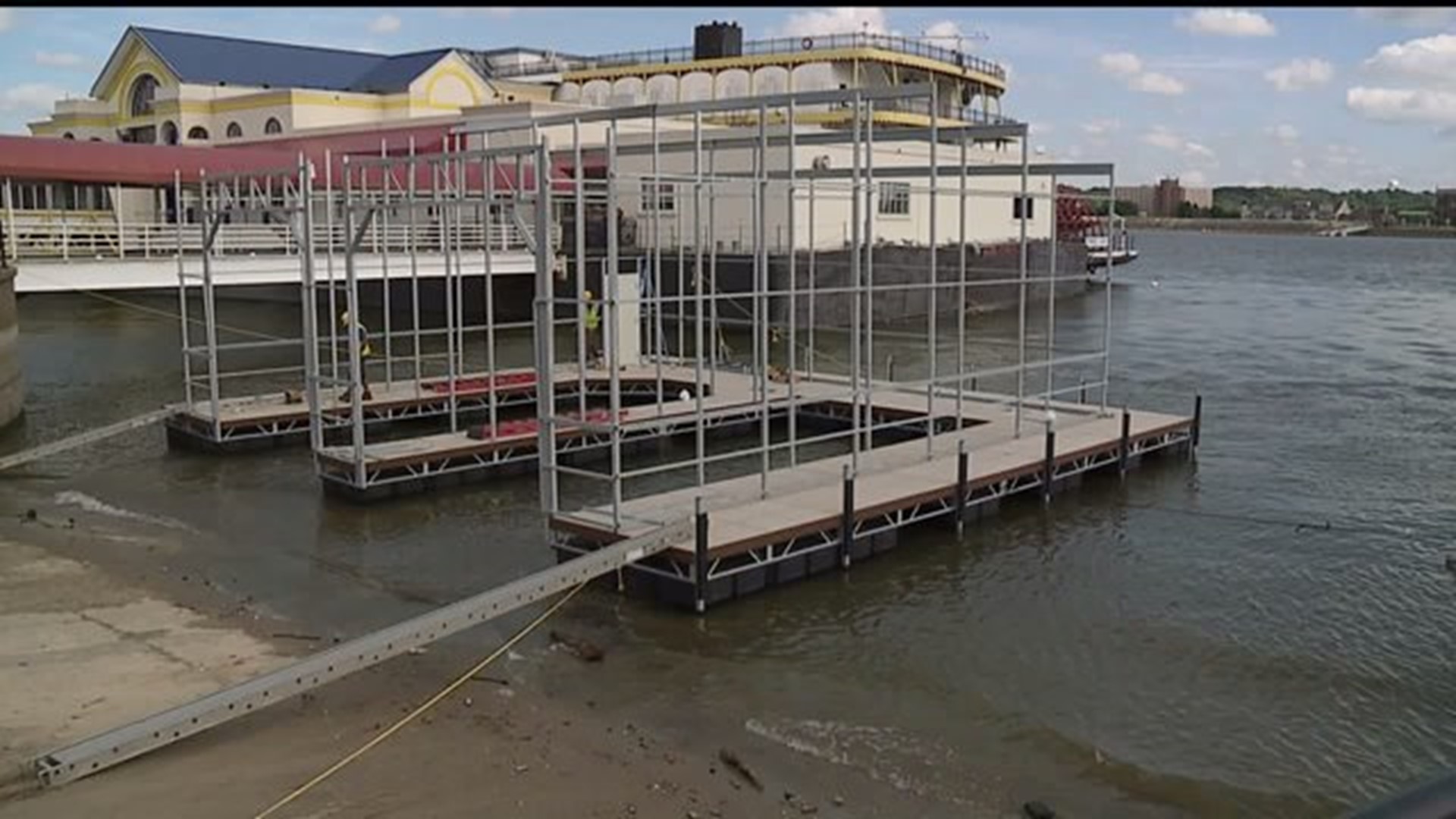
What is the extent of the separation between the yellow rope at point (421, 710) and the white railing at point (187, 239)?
11102mm

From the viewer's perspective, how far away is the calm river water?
926 centimetres

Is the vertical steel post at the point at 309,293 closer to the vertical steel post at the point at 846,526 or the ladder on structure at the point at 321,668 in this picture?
the ladder on structure at the point at 321,668

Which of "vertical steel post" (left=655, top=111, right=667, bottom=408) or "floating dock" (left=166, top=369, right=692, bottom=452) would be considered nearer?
"vertical steel post" (left=655, top=111, right=667, bottom=408)

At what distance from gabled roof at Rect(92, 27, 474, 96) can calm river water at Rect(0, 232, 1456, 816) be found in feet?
123

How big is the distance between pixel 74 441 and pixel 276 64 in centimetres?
4626

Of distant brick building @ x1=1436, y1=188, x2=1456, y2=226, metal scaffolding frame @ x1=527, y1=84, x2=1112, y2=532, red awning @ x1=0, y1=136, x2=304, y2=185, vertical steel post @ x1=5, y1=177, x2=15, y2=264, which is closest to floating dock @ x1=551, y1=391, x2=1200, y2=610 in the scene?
metal scaffolding frame @ x1=527, y1=84, x2=1112, y2=532

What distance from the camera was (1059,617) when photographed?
12.5m

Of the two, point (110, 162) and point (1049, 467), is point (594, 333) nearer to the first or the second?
point (110, 162)

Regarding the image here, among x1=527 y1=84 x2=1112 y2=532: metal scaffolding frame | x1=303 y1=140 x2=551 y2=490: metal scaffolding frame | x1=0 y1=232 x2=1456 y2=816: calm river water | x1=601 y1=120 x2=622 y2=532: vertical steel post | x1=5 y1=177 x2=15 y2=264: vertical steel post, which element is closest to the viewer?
x1=0 y1=232 x2=1456 y2=816: calm river water

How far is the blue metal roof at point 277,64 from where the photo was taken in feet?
191

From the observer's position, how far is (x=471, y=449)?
1809 centimetres

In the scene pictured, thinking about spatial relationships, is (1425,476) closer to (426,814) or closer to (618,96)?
(426,814)

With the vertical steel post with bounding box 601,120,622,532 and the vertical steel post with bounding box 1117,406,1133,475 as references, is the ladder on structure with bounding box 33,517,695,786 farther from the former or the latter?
the vertical steel post with bounding box 1117,406,1133,475

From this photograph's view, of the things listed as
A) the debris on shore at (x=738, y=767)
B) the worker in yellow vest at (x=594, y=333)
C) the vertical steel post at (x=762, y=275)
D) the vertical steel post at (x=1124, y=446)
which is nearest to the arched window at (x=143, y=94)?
the worker in yellow vest at (x=594, y=333)
